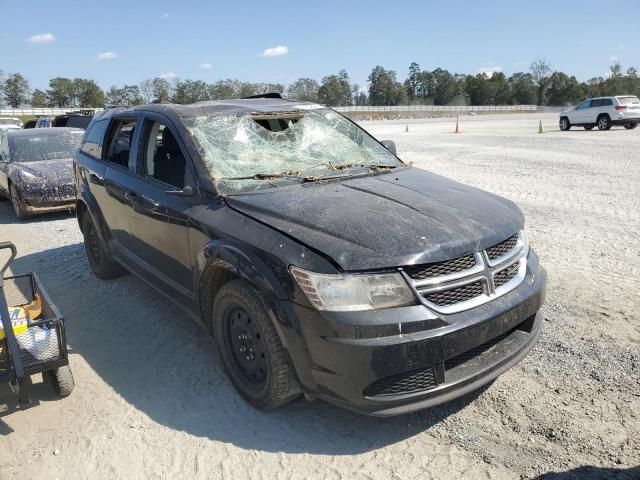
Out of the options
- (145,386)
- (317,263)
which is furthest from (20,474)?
(317,263)

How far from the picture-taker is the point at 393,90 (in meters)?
123

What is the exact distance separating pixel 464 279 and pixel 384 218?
57 centimetres

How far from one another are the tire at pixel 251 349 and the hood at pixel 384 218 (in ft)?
1.60

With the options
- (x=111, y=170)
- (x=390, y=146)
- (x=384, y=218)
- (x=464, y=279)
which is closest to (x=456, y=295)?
(x=464, y=279)

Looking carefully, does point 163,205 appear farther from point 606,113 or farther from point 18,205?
point 606,113

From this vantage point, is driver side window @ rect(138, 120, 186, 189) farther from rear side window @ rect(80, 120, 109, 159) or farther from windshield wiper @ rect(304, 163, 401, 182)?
rear side window @ rect(80, 120, 109, 159)

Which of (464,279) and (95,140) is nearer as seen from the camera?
(464,279)

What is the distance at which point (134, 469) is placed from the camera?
2809mm

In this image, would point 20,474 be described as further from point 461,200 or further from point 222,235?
point 461,200

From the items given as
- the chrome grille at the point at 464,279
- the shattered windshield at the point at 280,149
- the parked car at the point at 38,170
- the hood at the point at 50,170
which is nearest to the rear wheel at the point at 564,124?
the parked car at the point at 38,170

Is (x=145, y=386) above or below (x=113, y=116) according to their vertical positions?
below

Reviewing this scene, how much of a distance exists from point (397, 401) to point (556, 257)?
3.88 m

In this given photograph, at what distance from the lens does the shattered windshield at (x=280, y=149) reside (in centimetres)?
366

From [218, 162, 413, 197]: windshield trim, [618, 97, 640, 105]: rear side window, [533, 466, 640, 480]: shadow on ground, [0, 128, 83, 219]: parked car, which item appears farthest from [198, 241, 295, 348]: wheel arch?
[618, 97, 640, 105]: rear side window
